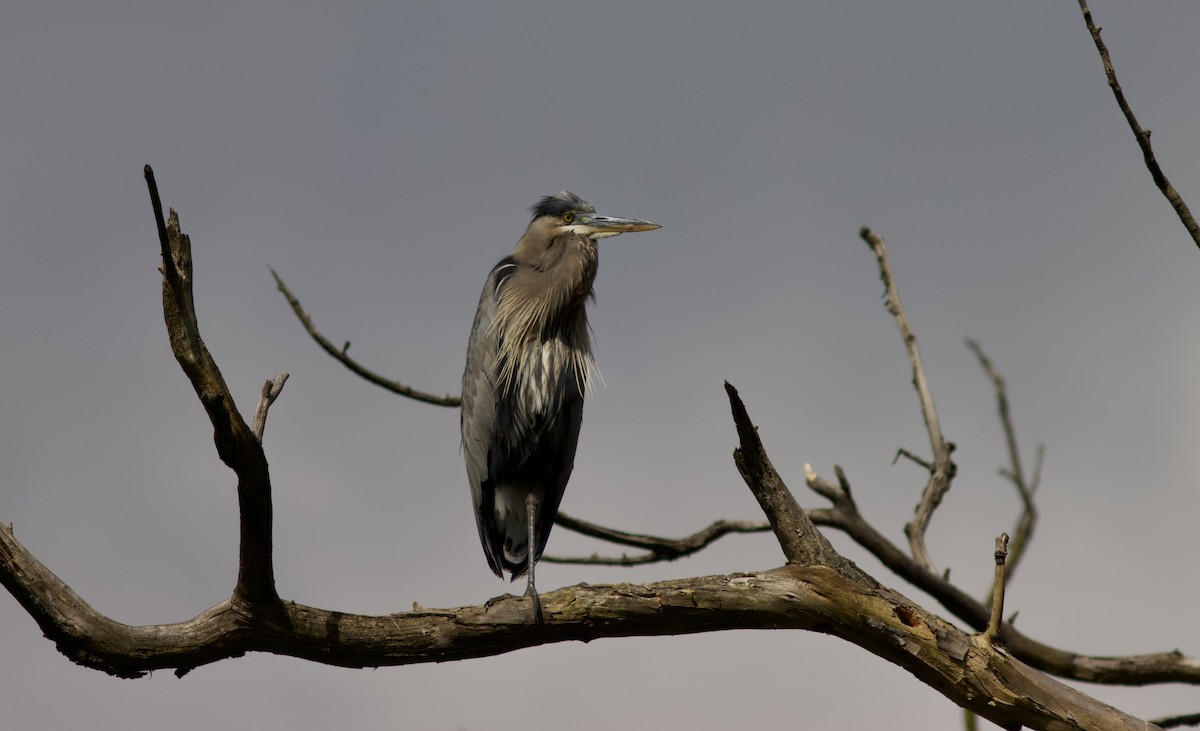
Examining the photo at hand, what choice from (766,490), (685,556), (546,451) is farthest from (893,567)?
(766,490)

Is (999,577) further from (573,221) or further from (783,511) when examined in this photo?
(573,221)

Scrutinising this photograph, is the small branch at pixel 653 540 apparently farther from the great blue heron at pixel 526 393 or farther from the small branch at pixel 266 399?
the small branch at pixel 266 399

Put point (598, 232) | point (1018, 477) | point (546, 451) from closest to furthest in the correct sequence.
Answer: point (546, 451), point (598, 232), point (1018, 477)

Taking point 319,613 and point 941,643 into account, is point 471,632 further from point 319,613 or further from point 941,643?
point 941,643

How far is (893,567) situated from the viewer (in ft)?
18.5

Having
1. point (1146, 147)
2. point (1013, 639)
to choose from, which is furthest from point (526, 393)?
point (1146, 147)

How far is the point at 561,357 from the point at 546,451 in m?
0.50

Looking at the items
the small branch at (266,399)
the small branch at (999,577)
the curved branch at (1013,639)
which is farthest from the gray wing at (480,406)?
the small branch at (999,577)

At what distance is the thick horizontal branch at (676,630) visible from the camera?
327 cm

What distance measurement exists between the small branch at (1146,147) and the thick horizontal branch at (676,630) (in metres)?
1.45

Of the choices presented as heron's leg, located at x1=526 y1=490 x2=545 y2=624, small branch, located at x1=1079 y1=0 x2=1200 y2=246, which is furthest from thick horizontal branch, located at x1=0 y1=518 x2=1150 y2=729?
small branch, located at x1=1079 y1=0 x2=1200 y2=246

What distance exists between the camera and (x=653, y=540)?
5.79 metres

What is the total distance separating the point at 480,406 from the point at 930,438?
8.05 feet

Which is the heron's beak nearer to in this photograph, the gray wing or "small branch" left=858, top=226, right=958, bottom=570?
the gray wing
